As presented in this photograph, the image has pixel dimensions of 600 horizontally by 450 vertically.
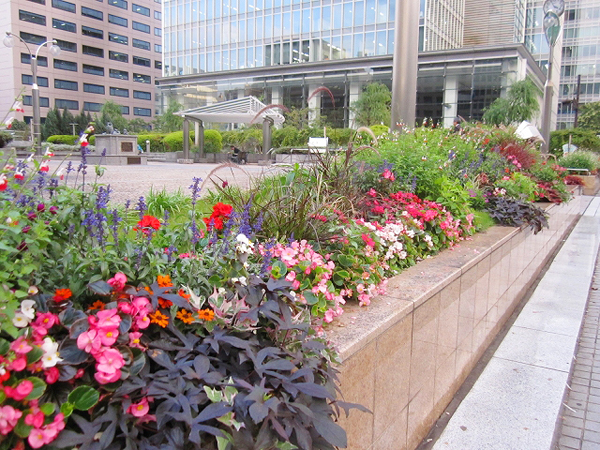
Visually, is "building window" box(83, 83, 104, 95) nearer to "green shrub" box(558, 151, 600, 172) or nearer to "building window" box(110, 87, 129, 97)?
"building window" box(110, 87, 129, 97)

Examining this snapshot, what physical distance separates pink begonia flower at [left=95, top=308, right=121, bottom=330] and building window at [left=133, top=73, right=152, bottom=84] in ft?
313

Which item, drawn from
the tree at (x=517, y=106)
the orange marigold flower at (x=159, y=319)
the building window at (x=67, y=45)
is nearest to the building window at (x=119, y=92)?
the building window at (x=67, y=45)

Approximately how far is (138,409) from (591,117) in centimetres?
7667

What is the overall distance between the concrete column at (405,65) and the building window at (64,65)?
82356 mm

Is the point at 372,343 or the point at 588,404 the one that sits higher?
the point at 372,343

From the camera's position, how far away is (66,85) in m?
78.0

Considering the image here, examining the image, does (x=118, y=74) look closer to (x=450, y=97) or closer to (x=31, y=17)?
(x=31, y=17)

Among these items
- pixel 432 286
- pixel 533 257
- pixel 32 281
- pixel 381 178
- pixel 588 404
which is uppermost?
pixel 381 178

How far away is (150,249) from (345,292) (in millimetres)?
1070

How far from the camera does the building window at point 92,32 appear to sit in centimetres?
8106

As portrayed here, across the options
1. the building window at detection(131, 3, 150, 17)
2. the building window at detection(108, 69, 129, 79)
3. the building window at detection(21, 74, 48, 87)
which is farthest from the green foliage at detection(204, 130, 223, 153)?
the building window at detection(131, 3, 150, 17)

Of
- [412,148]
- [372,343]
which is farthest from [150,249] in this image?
[412,148]

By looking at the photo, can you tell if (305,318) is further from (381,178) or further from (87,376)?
(381,178)

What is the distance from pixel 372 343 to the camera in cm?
216
